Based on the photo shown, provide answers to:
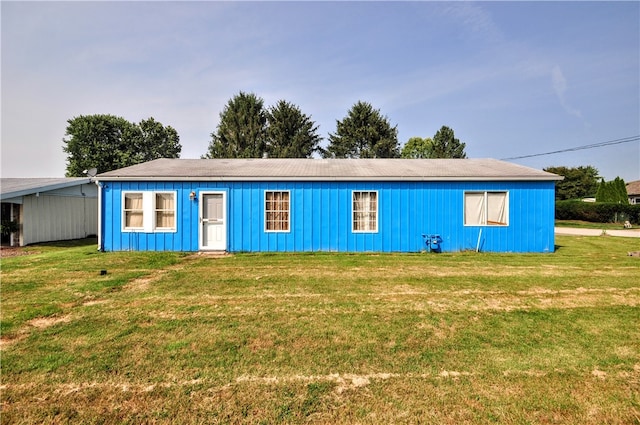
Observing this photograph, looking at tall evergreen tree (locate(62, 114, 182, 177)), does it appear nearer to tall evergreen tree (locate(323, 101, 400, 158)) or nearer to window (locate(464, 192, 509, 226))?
tall evergreen tree (locate(323, 101, 400, 158))

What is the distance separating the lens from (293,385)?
2.94 m

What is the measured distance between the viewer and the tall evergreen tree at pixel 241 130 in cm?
3625

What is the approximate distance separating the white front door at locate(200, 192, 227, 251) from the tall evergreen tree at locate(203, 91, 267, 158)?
25722 mm

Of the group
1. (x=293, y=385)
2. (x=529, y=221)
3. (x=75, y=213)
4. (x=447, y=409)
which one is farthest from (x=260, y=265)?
(x=75, y=213)

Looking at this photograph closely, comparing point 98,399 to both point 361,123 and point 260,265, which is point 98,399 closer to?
point 260,265

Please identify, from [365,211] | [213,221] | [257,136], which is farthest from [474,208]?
[257,136]

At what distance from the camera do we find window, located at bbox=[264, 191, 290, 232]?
36.3ft

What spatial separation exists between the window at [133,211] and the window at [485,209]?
1143 centimetres

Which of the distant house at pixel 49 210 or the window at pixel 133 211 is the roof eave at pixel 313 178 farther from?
the distant house at pixel 49 210

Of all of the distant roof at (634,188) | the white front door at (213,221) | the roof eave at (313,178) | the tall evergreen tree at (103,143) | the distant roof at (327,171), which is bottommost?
the white front door at (213,221)

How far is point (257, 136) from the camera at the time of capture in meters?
36.7

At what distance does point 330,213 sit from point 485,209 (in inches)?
215

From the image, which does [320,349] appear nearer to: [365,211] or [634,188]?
[365,211]

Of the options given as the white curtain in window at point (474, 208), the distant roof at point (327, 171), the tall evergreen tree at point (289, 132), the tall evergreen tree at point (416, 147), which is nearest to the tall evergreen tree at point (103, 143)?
the tall evergreen tree at point (289, 132)
